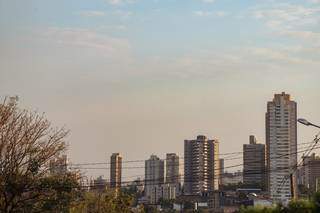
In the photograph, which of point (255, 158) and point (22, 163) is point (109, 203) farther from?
point (255, 158)

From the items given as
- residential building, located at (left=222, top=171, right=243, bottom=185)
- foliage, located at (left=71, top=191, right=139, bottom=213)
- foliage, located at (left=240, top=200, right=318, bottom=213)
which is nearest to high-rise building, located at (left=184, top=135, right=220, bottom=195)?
residential building, located at (left=222, top=171, right=243, bottom=185)

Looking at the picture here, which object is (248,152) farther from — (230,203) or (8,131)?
(8,131)

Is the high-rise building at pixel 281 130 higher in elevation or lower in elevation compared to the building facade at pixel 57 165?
higher

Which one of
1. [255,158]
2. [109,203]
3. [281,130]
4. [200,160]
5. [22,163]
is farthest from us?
[200,160]

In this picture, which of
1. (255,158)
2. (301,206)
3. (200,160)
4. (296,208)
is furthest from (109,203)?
(200,160)

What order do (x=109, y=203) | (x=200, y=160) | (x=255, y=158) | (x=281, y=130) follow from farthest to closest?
(x=200, y=160) → (x=255, y=158) → (x=281, y=130) → (x=109, y=203)

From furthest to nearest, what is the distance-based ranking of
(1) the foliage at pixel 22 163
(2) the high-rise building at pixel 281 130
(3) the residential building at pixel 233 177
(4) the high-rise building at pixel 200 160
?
1. (4) the high-rise building at pixel 200 160
2. (2) the high-rise building at pixel 281 130
3. (3) the residential building at pixel 233 177
4. (1) the foliage at pixel 22 163

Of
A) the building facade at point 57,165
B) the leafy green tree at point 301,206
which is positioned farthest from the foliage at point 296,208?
the building facade at point 57,165

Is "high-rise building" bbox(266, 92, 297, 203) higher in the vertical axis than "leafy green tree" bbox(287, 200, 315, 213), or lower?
higher

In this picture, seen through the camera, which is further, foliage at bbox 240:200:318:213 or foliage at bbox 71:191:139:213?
foliage at bbox 71:191:139:213

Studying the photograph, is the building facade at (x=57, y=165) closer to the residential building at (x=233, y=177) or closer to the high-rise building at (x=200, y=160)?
the residential building at (x=233, y=177)

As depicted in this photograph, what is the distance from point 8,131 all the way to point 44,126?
1.50 metres

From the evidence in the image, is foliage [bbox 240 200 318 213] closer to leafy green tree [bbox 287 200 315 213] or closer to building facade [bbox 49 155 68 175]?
leafy green tree [bbox 287 200 315 213]

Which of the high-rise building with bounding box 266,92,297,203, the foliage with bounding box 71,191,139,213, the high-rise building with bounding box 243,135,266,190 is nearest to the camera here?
the foliage with bounding box 71,191,139,213
